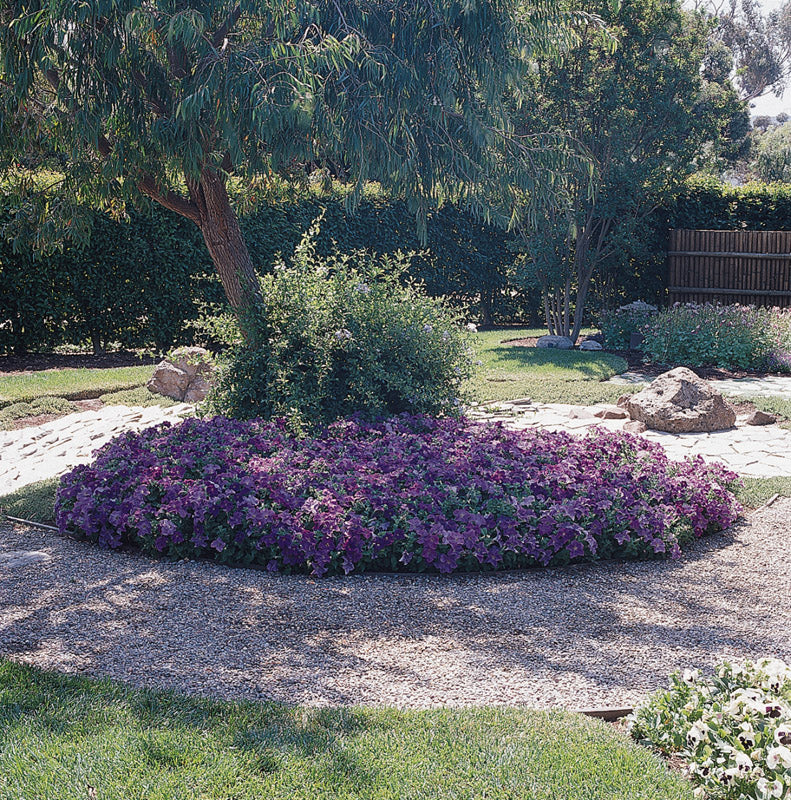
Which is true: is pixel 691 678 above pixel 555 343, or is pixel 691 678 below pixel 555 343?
below

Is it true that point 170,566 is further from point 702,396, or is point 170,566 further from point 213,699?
point 702,396

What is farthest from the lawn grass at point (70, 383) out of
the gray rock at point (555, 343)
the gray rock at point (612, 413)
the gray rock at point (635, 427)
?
the gray rock at point (555, 343)

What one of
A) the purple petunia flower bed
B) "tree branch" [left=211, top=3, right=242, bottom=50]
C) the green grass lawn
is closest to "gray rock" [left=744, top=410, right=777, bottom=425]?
the green grass lawn

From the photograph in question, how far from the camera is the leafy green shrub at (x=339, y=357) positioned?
575 cm

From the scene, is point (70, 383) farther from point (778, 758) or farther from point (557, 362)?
point (778, 758)

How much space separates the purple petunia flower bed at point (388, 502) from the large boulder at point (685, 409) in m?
1.67

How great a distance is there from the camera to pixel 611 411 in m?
6.96

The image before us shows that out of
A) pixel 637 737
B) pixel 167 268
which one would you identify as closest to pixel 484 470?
pixel 637 737

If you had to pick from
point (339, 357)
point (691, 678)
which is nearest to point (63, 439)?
point (339, 357)

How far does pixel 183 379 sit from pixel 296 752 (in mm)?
6074

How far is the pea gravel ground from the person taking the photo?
8.91 feet

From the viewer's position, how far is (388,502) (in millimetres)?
3979

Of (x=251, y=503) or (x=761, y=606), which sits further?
(x=251, y=503)

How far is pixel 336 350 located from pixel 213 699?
362 cm
